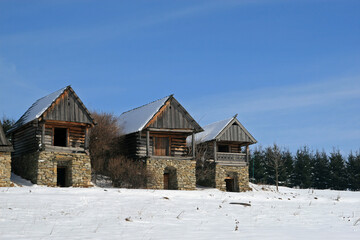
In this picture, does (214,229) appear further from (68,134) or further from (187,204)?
(68,134)

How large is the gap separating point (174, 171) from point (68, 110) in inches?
404

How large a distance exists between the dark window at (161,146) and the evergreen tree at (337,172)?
3672cm

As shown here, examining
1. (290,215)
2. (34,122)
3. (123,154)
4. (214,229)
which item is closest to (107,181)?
(123,154)

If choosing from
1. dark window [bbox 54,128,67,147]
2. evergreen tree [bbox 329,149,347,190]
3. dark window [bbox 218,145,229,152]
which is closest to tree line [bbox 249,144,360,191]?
evergreen tree [bbox 329,149,347,190]

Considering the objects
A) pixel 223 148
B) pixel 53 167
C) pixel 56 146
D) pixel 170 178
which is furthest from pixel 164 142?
pixel 53 167

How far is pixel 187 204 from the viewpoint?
22125 millimetres

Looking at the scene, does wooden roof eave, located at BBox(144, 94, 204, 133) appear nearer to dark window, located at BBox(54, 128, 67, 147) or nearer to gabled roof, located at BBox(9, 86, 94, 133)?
gabled roof, located at BBox(9, 86, 94, 133)

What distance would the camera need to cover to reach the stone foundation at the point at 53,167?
31469mm

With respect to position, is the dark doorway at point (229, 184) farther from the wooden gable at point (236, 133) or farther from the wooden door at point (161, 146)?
the wooden door at point (161, 146)

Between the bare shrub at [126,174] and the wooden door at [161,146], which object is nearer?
the bare shrub at [126,174]

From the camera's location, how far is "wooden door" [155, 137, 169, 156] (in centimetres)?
3809

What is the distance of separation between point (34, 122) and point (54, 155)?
2.68 m

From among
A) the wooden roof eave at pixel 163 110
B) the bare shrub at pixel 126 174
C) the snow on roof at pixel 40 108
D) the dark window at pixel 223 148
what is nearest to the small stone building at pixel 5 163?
the snow on roof at pixel 40 108

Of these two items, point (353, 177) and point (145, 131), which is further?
point (353, 177)
